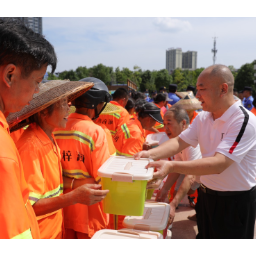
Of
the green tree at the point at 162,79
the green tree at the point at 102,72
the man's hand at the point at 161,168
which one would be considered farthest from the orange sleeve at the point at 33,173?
the green tree at the point at 102,72

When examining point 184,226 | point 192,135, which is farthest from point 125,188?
point 184,226

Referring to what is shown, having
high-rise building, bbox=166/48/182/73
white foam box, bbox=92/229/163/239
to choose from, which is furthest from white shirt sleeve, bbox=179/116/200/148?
high-rise building, bbox=166/48/182/73

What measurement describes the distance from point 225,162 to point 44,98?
5.43 feet

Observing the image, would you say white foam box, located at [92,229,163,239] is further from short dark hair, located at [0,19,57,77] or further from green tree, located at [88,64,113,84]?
green tree, located at [88,64,113,84]

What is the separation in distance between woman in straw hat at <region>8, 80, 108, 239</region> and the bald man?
780 mm

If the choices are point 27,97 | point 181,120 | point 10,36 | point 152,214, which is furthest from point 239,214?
point 10,36

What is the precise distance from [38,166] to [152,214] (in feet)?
4.39

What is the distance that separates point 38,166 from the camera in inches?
73.2

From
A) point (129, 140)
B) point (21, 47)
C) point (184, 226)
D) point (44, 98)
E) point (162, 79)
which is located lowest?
point (184, 226)

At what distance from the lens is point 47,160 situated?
6.40 ft

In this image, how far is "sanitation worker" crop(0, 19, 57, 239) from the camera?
0.86 m

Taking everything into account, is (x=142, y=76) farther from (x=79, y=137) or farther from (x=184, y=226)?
(x=79, y=137)

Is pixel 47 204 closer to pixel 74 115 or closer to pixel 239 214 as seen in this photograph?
pixel 74 115
